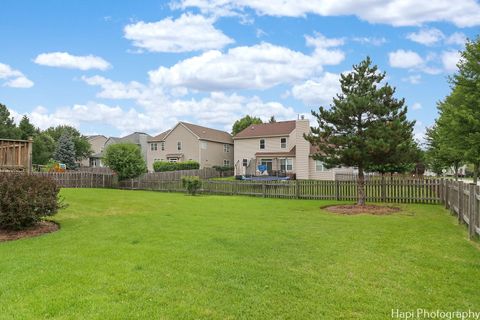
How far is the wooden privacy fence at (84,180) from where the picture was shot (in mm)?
29578

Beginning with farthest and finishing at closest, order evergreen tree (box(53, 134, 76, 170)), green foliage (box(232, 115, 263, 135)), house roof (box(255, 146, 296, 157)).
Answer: green foliage (box(232, 115, 263, 135)), evergreen tree (box(53, 134, 76, 170)), house roof (box(255, 146, 296, 157))

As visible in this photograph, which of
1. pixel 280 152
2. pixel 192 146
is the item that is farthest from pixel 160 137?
pixel 280 152

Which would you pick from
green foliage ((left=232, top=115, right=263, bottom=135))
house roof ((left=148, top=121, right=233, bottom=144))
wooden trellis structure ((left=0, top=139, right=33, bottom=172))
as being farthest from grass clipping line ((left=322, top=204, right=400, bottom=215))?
green foliage ((left=232, top=115, right=263, bottom=135))

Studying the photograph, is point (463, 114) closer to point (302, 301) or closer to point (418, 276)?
point (418, 276)

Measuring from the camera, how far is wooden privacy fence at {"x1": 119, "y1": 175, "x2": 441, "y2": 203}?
17281 mm

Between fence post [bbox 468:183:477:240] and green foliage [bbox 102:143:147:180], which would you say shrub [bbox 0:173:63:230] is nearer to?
fence post [bbox 468:183:477:240]

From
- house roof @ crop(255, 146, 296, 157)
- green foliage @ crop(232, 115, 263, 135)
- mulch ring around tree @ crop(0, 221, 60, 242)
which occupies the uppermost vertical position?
green foliage @ crop(232, 115, 263, 135)

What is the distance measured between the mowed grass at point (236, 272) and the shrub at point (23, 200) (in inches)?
31.9

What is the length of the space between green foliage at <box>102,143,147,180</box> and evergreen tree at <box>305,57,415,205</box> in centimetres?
1852

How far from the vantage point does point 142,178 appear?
3053 centimetres

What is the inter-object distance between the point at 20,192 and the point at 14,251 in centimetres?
255

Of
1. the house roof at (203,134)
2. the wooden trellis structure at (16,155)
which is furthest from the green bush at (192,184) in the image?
the house roof at (203,134)

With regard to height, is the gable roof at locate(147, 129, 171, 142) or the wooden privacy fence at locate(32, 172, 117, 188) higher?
the gable roof at locate(147, 129, 171, 142)

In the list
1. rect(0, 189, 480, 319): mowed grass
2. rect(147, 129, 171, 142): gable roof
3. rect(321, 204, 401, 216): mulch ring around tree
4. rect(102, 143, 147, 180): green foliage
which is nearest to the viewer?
rect(0, 189, 480, 319): mowed grass
